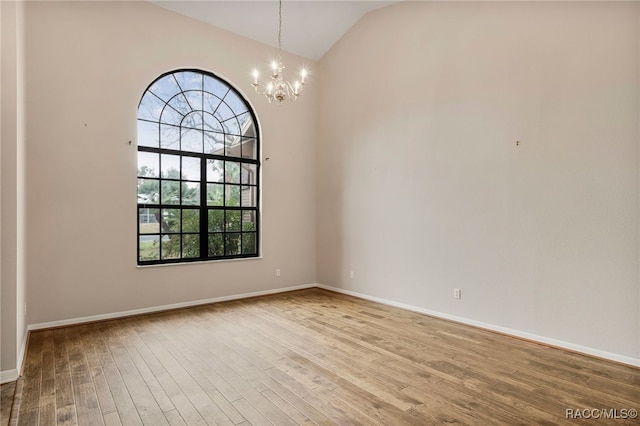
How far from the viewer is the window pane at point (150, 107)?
467 centimetres

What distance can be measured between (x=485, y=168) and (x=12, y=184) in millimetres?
4515

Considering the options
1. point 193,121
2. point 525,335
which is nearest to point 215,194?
point 193,121

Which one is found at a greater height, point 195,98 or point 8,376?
point 195,98

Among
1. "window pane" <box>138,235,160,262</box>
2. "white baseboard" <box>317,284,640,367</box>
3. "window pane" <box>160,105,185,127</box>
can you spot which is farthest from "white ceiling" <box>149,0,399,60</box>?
"white baseboard" <box>317,284,640,367</box>

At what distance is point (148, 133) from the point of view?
472 cm

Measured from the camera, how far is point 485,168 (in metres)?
4.05

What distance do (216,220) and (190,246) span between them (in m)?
0.55

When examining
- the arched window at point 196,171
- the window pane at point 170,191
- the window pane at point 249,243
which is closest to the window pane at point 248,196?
the arched window at point 196,171

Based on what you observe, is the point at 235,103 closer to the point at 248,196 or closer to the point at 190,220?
the point at 248,196

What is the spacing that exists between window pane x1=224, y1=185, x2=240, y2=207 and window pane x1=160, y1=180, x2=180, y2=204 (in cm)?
75

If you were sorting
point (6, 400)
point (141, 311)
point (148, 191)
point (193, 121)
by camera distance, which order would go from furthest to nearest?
point (193, 121), point (148, 191), point (141, 311), point (6, 400)

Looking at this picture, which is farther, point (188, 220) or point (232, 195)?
point (232, 195)

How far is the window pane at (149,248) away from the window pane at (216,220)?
77 cm

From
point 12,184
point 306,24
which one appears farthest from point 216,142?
point 12,184
